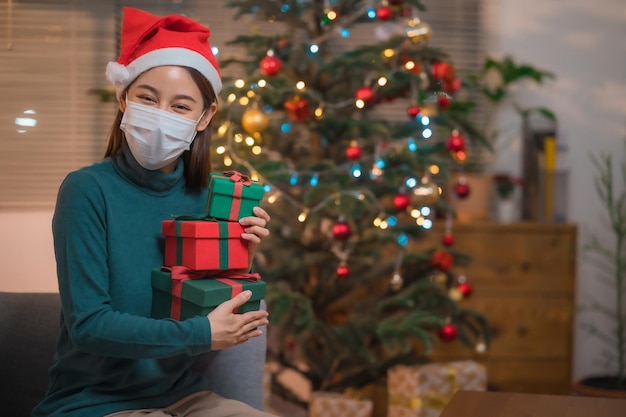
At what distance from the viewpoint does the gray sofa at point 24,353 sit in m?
1.73

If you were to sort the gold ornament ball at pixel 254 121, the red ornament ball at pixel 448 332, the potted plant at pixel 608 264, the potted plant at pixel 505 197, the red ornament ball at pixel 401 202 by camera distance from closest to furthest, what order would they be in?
the gold ornament ball at pixel 254 121
the red ornament ball at pixel 401 202
the red ornament ball at pixel 448 332
the potted plant at pixel 505 197
the potted plant at pixel 608 264

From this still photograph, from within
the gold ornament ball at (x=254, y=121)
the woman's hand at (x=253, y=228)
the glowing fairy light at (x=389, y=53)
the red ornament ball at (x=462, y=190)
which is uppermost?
the glowing fairy light at (x=389, y=53)

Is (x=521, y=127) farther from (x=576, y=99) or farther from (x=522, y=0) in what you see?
(x=522, y=0)

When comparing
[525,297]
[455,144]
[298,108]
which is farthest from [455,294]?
[298,108]

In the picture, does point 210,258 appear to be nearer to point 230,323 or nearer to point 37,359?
point 230,323

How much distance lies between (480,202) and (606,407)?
7.56 feet

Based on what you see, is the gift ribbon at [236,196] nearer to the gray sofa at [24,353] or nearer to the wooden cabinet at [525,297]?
the gray sofa at [24,353]

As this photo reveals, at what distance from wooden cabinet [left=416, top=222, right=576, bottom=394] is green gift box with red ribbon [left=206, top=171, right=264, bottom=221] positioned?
2172mm

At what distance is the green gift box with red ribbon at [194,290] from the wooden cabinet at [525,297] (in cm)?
220

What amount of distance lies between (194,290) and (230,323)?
A: 3.5 inches

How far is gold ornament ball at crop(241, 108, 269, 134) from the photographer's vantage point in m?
2.85

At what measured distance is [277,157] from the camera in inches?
129

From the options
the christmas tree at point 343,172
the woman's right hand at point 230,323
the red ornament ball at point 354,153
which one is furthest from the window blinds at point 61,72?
the woman's right hand at point 230,323

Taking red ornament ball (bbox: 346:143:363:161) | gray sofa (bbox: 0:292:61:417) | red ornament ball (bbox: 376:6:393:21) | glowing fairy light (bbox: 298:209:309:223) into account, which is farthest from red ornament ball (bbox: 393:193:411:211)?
gray sofa (bbox: 0:292:61:417)
